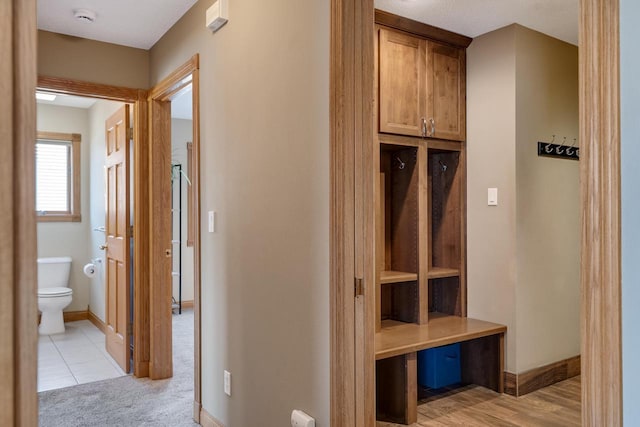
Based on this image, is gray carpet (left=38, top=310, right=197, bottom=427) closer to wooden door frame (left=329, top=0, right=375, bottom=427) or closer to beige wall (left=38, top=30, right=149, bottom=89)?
wooden door frame (left=329, top=0, right=375, bottom=427)

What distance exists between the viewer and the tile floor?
11.6ft

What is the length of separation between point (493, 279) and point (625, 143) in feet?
7.87

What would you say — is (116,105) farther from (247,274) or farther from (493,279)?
(493,279)

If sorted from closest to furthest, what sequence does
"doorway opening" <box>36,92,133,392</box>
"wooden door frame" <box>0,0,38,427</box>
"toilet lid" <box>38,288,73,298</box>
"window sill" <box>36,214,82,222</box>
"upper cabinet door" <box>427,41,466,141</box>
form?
"wooden door frame" <box>0,0,38,427</box> → "upper cabinet door" <box>427,41,466,141</box> → "toilet lid" <box>38,288,73,298</box> → "doorway opening" <box>36,92,133,392</box> → "window sill" <box>36,214,82,222</box>

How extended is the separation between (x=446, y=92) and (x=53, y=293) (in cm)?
419

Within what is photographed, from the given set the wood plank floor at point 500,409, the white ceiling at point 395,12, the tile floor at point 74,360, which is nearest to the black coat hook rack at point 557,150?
the white ceiling at point 395,12

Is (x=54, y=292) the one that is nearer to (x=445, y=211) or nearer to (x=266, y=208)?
(x=266, y=208)

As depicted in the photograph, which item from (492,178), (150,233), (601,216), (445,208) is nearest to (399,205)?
(445,208)

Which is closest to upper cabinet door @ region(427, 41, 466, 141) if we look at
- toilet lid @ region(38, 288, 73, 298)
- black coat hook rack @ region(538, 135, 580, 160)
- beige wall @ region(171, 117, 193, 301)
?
black coat hook rack @ region(538, 135, 580, 160)

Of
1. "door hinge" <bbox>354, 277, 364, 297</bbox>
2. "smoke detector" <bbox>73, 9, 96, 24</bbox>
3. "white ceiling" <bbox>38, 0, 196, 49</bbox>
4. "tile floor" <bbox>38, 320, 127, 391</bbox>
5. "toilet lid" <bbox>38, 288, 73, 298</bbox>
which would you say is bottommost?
"tile floor" <bbox>38, 320, 127, 391</bbox>

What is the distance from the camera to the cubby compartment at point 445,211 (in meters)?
3.47

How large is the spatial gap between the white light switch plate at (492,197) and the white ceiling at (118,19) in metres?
2.26

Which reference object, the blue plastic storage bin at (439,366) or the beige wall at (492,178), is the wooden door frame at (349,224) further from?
the beige wall at (492,178)

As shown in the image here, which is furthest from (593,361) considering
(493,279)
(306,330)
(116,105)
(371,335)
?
(116,105)
